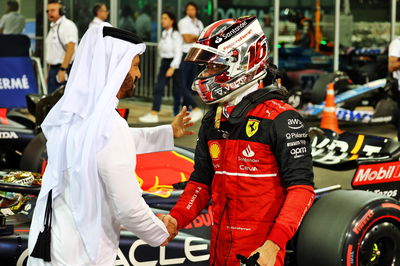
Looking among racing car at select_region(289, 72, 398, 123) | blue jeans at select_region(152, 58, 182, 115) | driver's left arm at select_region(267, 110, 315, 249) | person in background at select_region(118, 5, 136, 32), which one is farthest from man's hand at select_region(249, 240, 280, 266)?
person in background at select_region(118, 5, 136, 32)

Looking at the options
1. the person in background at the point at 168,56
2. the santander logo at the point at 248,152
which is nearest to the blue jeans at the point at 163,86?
the person in background at the point at 168,56

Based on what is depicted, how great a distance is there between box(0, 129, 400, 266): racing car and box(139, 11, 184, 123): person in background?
7.80 metres

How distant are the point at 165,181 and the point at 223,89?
202 cm

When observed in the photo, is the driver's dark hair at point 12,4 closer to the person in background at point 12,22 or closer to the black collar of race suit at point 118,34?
the person in background at point 12,22

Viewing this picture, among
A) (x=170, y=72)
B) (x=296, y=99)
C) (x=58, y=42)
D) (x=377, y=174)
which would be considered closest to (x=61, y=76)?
(x=58, y=42)

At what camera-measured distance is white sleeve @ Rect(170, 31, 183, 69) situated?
13.4 meters

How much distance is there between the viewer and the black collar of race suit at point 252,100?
356 centimetres

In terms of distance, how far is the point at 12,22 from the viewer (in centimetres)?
1543

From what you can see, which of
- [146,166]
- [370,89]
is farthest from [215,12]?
[146,166]

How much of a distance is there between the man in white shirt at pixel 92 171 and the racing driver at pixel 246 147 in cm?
32

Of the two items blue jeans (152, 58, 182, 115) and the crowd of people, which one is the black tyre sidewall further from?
blue jeans (152, 58, 182, 115)

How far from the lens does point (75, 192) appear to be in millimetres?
3375

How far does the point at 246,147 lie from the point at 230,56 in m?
0.38

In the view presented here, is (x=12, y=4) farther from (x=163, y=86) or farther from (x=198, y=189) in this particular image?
(x=198, y=189)
